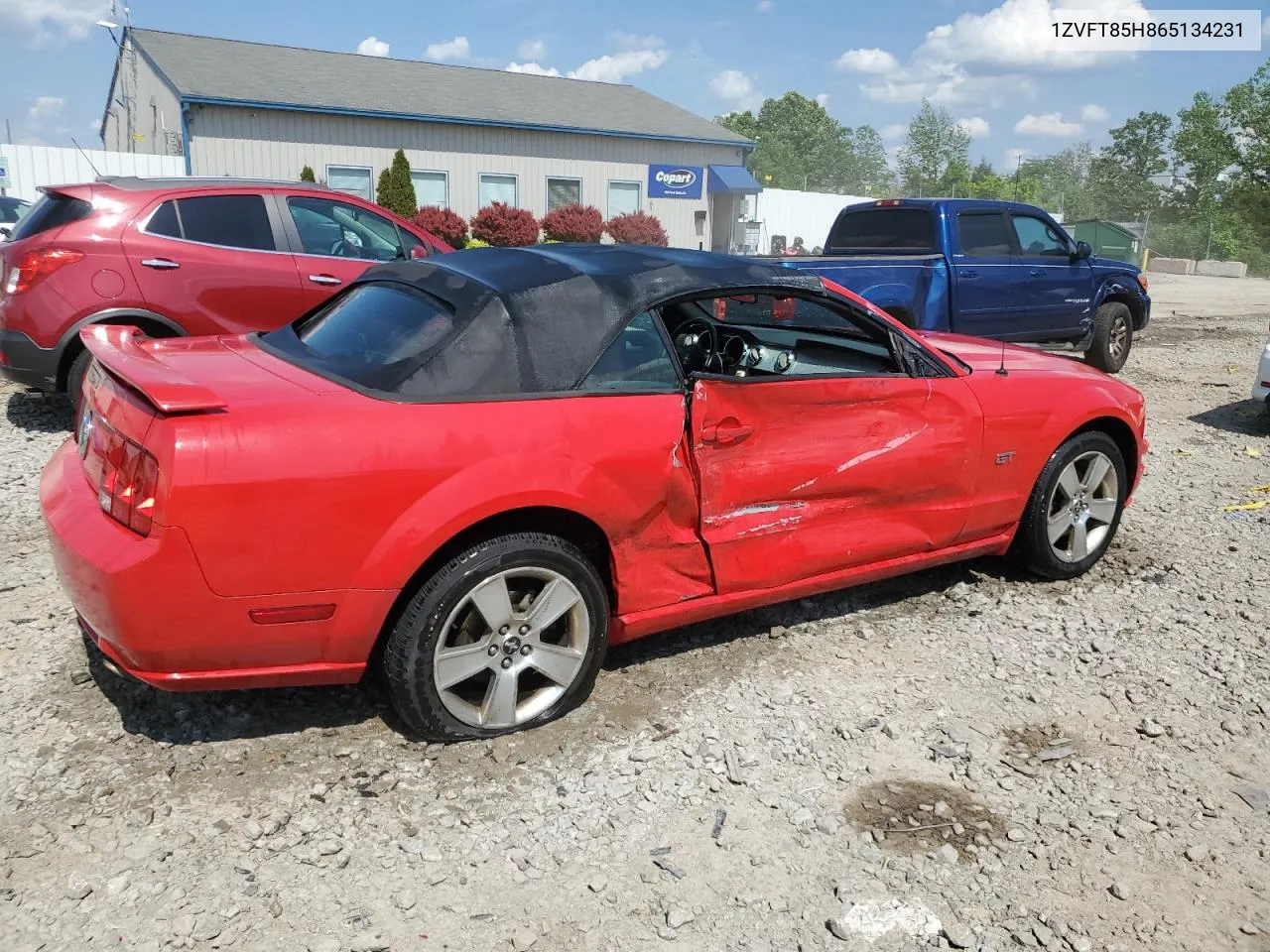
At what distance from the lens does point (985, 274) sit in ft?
32.2

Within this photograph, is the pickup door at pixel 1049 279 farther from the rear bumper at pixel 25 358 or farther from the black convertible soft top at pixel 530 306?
the rear bumper at pixel 25 358

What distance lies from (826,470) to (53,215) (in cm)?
572

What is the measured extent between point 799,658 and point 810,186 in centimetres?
12218

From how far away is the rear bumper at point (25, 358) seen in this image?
21.9 ft

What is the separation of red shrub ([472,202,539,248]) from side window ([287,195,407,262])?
681 inches

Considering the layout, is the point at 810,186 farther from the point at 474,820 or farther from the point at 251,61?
the point at 474,820

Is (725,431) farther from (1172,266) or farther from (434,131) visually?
(1172,266)

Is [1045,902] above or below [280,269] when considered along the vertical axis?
below

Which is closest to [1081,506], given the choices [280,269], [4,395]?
[280,269]

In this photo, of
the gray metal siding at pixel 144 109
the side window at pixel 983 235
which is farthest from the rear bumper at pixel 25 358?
the gray metal siding at pixel 144 109

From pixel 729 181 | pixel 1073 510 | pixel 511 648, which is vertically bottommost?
pixel 511 648

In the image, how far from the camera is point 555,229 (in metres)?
26.7

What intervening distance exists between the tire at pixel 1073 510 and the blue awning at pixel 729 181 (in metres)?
26.8

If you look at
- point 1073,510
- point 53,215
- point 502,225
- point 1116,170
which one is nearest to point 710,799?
point 1073,510
